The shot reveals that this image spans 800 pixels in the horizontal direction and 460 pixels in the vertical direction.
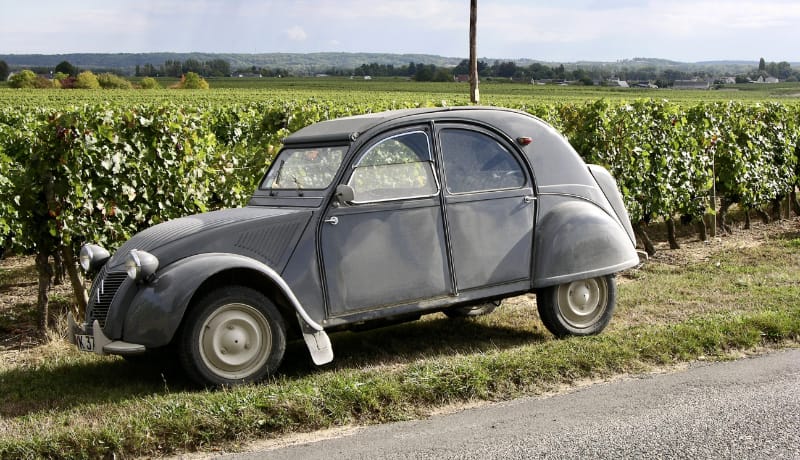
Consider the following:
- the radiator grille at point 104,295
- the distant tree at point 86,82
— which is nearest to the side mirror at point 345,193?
the radiator grille at point 104,295

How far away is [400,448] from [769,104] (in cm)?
1443

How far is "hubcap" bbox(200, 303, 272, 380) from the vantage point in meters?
6.31

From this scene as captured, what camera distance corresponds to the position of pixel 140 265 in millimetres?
6242

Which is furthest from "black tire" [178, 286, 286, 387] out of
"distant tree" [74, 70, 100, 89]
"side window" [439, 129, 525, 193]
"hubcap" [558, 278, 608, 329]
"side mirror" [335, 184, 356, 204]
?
"distant tree" [74, 70, 100, 89]

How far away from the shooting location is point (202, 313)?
6258 millimetres

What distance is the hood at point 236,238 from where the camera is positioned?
21.3 feet

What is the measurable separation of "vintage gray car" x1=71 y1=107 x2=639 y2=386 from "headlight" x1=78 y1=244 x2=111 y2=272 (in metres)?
0.02

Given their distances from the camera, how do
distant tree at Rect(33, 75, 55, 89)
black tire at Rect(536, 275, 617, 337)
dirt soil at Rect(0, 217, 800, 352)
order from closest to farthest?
black tire at Rect(536, 275, 617, 337), dirt soil at Rect(0, 217, 800, 352), distant tree at Rect(33, 75, 55, 89)

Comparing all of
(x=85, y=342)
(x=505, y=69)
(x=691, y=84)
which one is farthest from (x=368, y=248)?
(x=691, y=84)

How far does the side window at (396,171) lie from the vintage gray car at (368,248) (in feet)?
0.04

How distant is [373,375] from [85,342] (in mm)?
2028

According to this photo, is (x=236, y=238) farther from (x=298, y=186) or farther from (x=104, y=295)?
(x=104, y=295)

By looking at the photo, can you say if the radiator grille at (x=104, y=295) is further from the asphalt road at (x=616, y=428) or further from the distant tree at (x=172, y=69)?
the distant tree at (x=172, y=69)

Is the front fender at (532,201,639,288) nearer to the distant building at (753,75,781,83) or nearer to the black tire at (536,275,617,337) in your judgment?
the black tire at (536,275,617,337)
